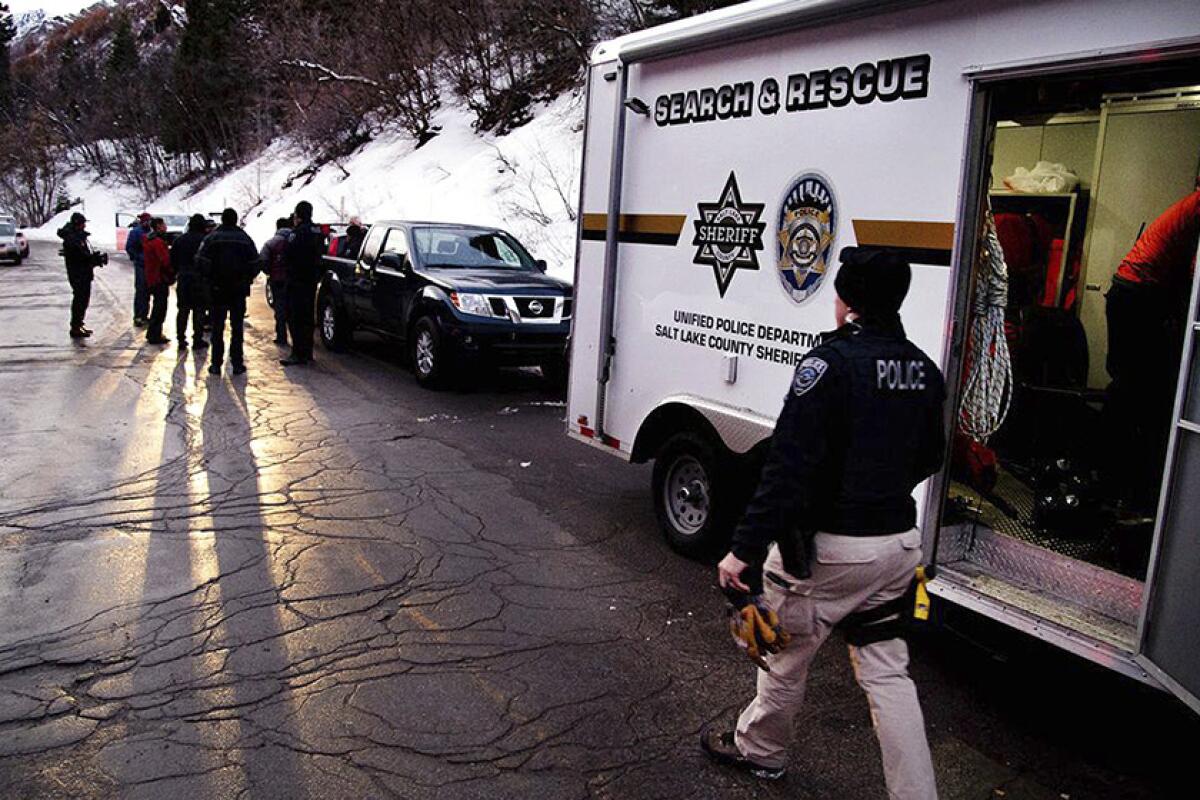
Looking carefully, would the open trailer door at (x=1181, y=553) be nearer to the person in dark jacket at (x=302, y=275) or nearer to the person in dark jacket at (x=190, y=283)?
the person in dark jacket at (x=302, y=275)

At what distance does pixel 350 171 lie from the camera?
118 ft

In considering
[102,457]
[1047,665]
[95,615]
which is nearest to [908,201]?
[1047,665]

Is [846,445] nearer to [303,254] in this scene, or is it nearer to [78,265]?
[303,254]

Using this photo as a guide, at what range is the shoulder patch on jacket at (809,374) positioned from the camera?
119 inches

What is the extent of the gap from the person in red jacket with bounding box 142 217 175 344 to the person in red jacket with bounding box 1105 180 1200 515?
41.5 ft

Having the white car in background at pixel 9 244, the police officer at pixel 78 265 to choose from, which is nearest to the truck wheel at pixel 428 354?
the police officer at pixel 78 265

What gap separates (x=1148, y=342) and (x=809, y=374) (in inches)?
110

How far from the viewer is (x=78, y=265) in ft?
46.2

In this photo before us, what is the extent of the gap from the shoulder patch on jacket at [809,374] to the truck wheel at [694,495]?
2.25 metres

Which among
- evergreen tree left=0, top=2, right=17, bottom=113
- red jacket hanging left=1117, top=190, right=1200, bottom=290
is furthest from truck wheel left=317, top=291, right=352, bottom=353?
evergreen tree left=0, top=2, right=17, bottom=113

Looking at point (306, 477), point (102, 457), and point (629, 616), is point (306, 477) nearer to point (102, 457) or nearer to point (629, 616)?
point (102, 457)

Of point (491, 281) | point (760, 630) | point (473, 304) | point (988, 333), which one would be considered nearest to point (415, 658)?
point (760, 630)

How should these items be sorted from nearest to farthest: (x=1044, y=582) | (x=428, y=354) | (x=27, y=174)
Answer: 1. (x=1044, y=582)
2. (x=428, y=354)
3. (x=27, y=174)

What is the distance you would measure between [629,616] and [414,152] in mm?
31071
